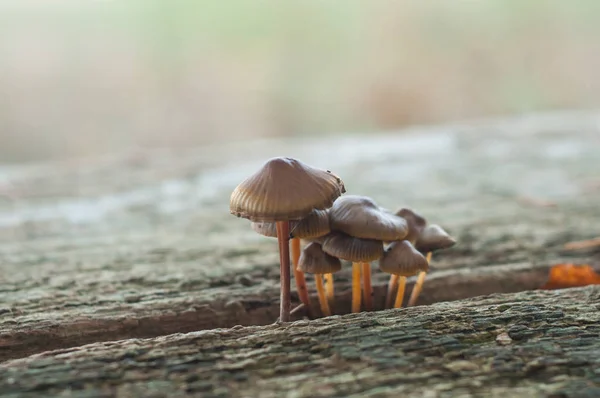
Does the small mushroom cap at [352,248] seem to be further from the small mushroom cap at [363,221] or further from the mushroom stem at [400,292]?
the mushroom stem at [400,292]

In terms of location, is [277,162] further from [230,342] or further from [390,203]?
[390,203]

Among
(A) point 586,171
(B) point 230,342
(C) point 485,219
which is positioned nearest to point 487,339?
(B) point 230,342

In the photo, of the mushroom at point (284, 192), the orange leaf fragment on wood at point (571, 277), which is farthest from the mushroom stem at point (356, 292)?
the orange leaf fragment on wood at point (571, 277)

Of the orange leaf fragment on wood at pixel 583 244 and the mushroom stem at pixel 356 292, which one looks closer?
the mushroom stem at pixel 356 292

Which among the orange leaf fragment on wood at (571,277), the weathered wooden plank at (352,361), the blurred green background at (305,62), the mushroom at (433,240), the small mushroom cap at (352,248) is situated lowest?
the orange leaf fragment on wood at (571,277)

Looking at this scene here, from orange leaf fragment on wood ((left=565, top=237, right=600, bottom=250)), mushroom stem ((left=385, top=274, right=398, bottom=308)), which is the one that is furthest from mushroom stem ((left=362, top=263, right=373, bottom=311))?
orange leaf fragment on wood ((left=565, top=237, right=600, bottom=250))

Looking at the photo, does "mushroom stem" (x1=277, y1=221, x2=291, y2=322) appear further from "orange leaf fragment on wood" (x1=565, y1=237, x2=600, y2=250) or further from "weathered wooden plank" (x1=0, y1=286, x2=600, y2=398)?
"orange leaf fragment on wood" (x1=565, y1=237, x2=600, y2=250)
